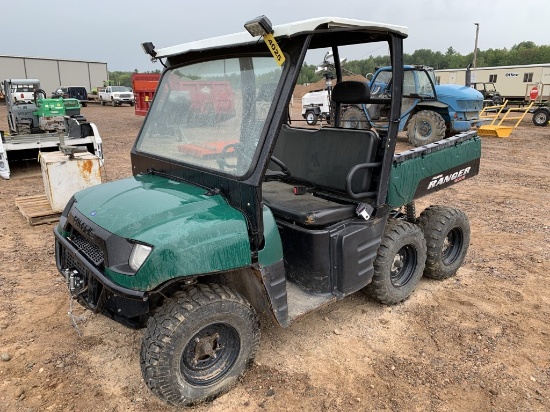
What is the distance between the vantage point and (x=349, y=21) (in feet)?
8.19

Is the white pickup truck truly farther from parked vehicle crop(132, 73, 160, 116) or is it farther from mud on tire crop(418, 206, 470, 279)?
mud on tire crop(418, 206, 470, 279)

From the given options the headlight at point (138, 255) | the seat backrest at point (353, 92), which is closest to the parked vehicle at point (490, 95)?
the seat backrest at point (353, 92)

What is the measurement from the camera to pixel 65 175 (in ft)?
18.9

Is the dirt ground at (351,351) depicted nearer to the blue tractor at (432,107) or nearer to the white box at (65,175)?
the white box at (65,175)

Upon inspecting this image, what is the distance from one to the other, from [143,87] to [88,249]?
1623 cm

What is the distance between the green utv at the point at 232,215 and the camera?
2301mm

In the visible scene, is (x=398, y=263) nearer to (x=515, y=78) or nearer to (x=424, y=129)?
(x=424, y=129)

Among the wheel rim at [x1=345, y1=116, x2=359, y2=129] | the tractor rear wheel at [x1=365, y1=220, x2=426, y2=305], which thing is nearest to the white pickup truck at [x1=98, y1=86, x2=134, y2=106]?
the wheel rim at [x1=345, y1=116, x2=359, y2=129]

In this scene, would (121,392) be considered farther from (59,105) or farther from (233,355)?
(59,105)

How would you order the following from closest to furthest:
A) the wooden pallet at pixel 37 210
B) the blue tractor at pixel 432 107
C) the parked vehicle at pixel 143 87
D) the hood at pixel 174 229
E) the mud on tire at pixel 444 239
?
the hood at pixel 174 229 → the mud on tire at pixel 444 239 → the wooden pallet at pixel 37 210 → the blue tractor at pixel 432 107 → the parked vehicle at pixel 143 87

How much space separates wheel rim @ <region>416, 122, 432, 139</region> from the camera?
37.7ft

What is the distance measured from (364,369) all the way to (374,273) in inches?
30.5

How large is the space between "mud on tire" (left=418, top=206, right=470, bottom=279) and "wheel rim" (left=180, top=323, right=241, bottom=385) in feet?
7.02

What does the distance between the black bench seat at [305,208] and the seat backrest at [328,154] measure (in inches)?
7.0
